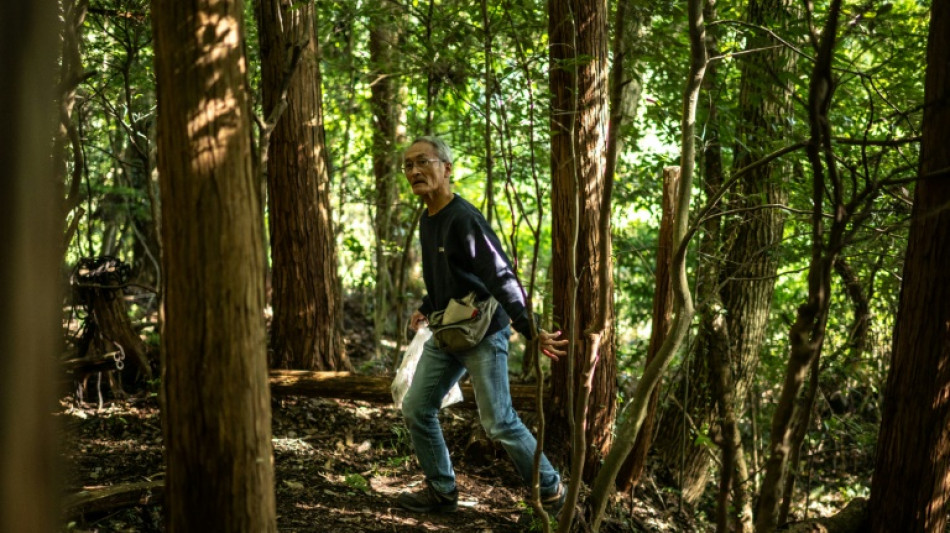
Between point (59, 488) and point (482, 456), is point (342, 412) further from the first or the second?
point (59, 488)

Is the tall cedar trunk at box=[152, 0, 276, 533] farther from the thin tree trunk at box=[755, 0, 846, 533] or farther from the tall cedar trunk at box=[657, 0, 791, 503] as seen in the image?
the tall cedar trunk at box=[657, 0, 791, 503]

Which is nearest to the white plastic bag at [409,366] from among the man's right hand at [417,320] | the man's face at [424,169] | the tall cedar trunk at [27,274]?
the man's right hand at [417,320]

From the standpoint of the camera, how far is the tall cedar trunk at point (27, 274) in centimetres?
219

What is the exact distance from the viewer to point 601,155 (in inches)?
235

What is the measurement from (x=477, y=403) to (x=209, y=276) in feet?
8.02

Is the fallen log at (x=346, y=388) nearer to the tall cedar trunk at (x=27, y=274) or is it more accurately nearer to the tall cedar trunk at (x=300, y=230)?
the tall cedar trunk at (x=300, y=230)

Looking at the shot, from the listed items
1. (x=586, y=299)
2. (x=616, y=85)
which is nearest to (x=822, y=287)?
(x=616, y=85)

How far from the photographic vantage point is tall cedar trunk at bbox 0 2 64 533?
7.18 ft

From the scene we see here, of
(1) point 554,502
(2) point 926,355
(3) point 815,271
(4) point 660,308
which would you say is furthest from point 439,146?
(2) point 926,355

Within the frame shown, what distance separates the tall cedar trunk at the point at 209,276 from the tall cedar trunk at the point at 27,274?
481 mm

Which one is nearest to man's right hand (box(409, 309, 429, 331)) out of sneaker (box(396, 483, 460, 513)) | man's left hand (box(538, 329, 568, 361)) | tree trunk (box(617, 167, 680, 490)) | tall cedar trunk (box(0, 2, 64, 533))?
sneaker (box(396, 483, 460, 513))

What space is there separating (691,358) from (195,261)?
18.7 ft

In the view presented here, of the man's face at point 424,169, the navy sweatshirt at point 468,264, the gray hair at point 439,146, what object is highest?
the gray hair at point 439,146

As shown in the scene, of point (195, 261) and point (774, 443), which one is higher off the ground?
point (195, 261)
